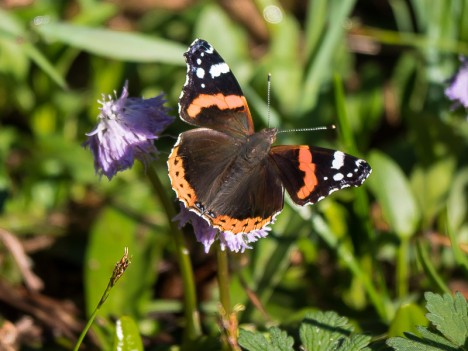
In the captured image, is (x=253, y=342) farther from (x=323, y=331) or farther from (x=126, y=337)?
(x=126, y=337)

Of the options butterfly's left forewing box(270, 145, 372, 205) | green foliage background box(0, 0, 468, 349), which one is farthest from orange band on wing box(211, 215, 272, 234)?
green foliage background box(0, 0, 468, 349)

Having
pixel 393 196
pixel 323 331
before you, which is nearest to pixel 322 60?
pixel 393 196

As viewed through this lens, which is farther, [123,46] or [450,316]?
[123,46]

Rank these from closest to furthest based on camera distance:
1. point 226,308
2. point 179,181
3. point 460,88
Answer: point 179,181 → point 226,308 → point 460,88

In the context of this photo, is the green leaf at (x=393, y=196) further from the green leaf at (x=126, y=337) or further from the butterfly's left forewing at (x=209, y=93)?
the green leaf at (x=126, y=337)

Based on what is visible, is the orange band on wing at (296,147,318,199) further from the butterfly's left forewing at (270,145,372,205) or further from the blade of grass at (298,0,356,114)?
the blade of grass at (298,0,356,114)

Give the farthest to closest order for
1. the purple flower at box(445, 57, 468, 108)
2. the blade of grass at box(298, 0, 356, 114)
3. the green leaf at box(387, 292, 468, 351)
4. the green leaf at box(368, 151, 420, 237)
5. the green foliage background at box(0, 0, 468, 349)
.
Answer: the blade of grass at box(298, 0, 356, 114)
the green leaf at box(368, 151, 420, 237)
the green foliage background at box(0, 0, 468, 349)
the purple flower at box(445, 57, 468, 108)
the green leaf at box(387, 292, 468, 351)

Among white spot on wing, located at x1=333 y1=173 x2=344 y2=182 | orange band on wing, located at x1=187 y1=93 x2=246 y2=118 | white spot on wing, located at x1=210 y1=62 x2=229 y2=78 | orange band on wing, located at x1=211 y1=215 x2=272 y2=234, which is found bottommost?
orange band on wing, located at x1=211 y1=215 x2=272 y2=234
